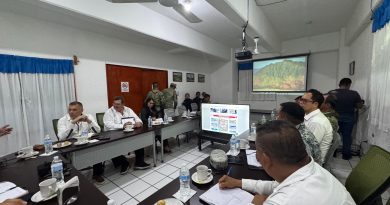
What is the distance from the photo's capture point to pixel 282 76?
573cm

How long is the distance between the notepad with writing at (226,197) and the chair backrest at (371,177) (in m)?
0.63

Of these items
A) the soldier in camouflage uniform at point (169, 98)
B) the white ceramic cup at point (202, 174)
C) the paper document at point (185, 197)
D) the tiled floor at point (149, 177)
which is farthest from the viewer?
the soldier in camouflage uniform at point (169, 98)

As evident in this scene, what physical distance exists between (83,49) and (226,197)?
14.0 ft

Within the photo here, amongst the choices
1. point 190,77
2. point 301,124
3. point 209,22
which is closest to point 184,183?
point 301,124

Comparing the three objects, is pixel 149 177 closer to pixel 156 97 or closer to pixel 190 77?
pixel 156 97

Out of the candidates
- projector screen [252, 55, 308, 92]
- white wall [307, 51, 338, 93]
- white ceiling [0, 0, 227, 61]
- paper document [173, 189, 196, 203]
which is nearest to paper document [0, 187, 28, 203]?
paper document [173, 189, 196, 203]

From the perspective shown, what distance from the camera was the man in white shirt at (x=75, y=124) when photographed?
245 cm

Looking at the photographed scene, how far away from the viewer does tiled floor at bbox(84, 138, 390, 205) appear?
232cm

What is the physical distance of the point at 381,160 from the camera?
100 centimetres

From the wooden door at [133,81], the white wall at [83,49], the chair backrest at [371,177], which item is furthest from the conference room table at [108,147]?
the chair backrest at [371,177]

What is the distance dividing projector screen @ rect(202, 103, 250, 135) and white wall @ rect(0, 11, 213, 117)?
2643 millimetres

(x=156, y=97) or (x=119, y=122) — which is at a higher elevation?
(x=156, y=97)

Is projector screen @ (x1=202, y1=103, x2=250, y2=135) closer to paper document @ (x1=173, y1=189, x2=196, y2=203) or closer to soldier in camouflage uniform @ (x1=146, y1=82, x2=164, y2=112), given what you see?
soldier in camouflage uniform @ (x1=146, y1=82, x2=164, y2=112)

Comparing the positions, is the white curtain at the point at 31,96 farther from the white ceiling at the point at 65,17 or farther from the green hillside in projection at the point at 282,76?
the green hillside in projection at the point at 282,76
